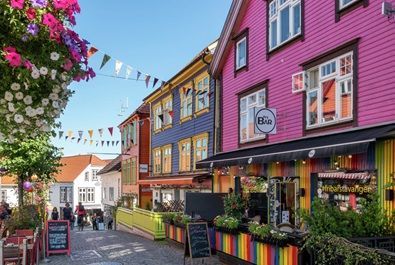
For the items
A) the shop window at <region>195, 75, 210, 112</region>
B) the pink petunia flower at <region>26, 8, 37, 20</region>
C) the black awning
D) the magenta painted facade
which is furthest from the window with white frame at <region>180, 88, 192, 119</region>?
the pink petunia flower at <region>26, 8, 37, 20</region>

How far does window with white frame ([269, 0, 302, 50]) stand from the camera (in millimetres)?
13219

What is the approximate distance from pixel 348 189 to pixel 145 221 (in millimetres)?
12545

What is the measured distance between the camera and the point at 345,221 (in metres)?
7.48

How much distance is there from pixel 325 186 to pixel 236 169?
4.81 metres

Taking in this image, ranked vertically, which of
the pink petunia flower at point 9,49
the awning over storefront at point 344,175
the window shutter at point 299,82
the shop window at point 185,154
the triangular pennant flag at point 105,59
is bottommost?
the awning over storefront at point 344,175

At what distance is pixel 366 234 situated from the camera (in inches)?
305

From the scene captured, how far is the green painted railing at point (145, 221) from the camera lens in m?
19.6

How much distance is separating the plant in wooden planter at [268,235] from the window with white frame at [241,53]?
271 inches

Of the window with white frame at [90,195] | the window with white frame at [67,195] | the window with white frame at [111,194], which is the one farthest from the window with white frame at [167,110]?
the window with white frame at [67,195]

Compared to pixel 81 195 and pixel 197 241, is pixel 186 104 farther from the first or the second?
pixel 81 195

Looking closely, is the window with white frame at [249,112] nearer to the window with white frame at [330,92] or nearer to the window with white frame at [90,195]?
the window with white frame at [330,92]

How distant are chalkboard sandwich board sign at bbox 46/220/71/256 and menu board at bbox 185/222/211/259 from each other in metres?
4.99

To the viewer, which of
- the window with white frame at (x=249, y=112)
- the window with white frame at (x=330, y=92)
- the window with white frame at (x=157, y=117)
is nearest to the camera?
the window with white frame at (x=330, y=92)

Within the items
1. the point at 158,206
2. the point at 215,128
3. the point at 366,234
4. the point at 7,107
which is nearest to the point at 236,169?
the point at 215,128
